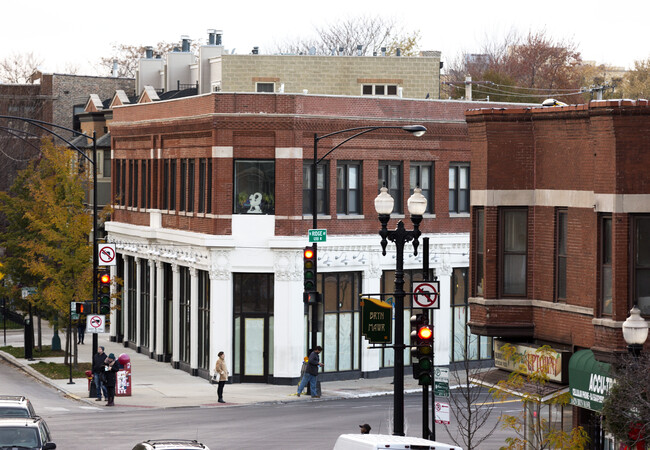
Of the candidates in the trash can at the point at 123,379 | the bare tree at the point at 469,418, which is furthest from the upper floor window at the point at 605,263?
the trash can at the point at 123,379

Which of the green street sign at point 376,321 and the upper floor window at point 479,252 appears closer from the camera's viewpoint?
the green street sign at point 376,321

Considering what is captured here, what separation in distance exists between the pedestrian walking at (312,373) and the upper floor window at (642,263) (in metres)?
17.9

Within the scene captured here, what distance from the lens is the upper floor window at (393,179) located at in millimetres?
45969

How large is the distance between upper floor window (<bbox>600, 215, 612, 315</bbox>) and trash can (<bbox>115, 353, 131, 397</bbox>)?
2101 centimetres

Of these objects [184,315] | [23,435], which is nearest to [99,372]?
[184,315]

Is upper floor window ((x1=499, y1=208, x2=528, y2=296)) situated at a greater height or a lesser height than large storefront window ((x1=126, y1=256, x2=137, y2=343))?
greater

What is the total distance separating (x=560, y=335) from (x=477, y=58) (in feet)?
272

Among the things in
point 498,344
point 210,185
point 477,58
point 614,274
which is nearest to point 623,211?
point 614,274

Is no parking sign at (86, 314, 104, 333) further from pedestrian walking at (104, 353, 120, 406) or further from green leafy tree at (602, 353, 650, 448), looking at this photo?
green leafy tree at (602, 353, 650, 448)

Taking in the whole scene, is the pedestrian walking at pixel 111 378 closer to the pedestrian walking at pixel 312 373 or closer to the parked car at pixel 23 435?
the pedestrian walking at pixel 312 373

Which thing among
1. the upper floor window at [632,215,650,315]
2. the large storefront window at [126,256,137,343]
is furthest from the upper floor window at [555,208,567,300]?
the large storefront window at [126,256,137,343]

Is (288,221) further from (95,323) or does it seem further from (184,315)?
(95,323)

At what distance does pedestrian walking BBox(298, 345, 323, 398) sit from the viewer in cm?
4012

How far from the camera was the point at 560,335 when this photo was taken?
25719 mm
